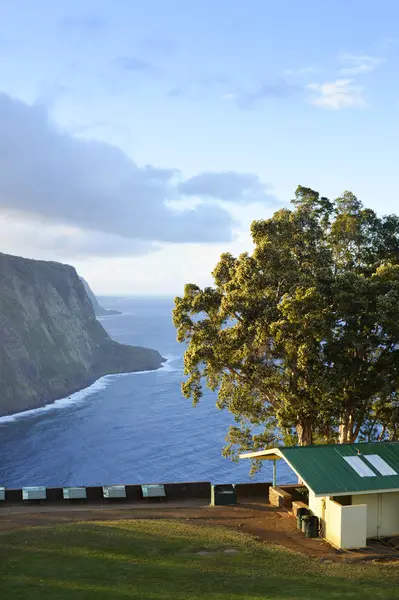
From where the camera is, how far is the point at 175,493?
115 feet

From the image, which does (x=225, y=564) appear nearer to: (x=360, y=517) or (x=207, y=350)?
(x=360, y=517)

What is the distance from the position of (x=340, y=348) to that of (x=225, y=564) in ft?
53.2

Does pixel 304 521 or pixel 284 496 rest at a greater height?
pixel 304 521

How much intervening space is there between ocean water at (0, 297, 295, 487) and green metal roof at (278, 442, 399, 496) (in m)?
64.6

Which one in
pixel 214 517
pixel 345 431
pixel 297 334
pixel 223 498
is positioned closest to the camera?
pixel 214 517

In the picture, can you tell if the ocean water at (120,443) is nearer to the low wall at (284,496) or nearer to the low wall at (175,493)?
the low wall at (175,493)

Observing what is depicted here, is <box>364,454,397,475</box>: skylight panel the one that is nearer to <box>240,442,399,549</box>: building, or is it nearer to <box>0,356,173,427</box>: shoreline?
<box>240,442,399,549</box>: building

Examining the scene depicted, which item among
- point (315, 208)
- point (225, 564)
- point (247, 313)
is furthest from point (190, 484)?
point (315, 208)

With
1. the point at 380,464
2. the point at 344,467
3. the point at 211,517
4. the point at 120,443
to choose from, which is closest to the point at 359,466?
the point at 344,467

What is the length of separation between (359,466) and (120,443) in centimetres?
10616

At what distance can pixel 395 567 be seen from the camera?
22578mm

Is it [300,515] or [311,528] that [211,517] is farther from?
[311,528]

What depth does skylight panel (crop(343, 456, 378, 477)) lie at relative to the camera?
Result: 26.1m

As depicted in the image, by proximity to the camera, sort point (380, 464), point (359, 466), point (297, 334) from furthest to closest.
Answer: point (297, 334) → point (380, 464) → point (359, 466)
